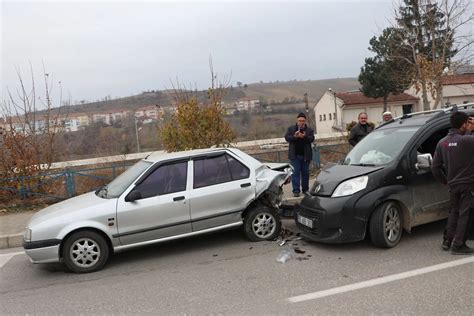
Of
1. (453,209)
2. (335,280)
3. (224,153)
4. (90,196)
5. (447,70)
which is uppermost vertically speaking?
(447,70)

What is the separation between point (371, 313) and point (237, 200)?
2.77 metres

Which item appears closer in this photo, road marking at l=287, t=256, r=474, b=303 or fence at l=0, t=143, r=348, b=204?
road marking at l=287, t=256, r=474, b=303

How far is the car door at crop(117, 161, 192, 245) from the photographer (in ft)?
18.4

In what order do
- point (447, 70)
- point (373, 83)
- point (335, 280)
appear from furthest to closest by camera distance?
point (373, 83) < point (447, 70) < point (335, 280)

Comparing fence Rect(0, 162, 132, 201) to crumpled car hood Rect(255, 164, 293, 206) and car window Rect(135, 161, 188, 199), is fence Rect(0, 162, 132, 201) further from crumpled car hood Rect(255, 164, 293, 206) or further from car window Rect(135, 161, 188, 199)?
crumpled car hood Rect(255, 164, 293, 206)

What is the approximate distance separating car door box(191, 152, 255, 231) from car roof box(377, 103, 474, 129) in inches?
96.8

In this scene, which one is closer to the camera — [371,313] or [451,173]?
[371,313]

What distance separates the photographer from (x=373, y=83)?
47.6 meters

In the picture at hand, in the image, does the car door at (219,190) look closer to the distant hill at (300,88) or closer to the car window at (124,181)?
the car window at (124,181)

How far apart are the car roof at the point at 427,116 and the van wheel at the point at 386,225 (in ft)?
4.64

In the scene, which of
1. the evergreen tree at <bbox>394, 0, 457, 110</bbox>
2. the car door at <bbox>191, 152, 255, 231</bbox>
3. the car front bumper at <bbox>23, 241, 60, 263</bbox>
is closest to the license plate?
the car door at <bbox>191, 152, 255, 231</bbox>

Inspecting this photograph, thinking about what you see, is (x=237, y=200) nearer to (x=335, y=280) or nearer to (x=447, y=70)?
(x=335, y=280)

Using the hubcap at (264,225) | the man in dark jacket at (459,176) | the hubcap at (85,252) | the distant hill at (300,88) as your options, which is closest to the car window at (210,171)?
the hubcap at (264,225)

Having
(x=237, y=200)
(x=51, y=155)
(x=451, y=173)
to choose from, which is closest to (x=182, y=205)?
(x=237, y=200)
